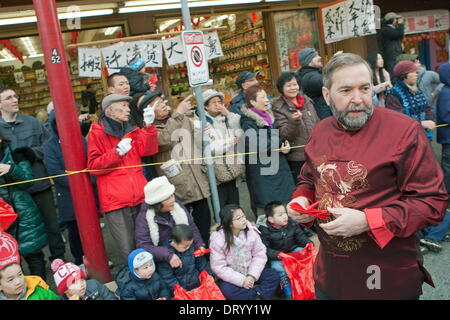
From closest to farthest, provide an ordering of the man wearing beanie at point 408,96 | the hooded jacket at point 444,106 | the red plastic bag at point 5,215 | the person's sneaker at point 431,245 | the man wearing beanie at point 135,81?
the red plastic bag at point 5,215, the person's sneaker at point 431,245, the hooded jacket at point 444,106, the man wearing beanie at point 135,81, the man wearing beanie at point 408,96

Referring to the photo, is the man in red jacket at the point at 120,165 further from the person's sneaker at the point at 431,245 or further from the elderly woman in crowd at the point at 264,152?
the person's sneaker at the point at 431,245

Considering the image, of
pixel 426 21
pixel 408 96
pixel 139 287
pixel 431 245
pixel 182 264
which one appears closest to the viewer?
pixel 139 287

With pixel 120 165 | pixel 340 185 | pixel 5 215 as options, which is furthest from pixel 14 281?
pixel 340 185

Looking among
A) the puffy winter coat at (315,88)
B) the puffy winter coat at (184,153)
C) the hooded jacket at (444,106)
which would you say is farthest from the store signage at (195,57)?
the hooded jacket at (444,106)

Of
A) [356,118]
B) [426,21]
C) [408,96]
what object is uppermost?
[426,21]

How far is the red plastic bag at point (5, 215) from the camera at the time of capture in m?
3.61

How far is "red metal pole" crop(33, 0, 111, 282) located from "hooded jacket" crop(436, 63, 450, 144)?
151 inches

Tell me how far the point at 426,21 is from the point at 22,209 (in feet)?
39.1

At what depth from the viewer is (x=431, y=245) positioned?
14.0 ft

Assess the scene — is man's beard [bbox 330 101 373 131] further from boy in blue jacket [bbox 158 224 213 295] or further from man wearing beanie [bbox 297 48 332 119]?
man wearing beanie [bbox 297 48 332 119]

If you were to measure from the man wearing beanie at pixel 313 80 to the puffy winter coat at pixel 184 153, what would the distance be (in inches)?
63.4

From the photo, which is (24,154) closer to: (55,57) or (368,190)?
(55,57)

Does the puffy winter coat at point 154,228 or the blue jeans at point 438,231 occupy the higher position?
the puffy winter coat at point 154,228
